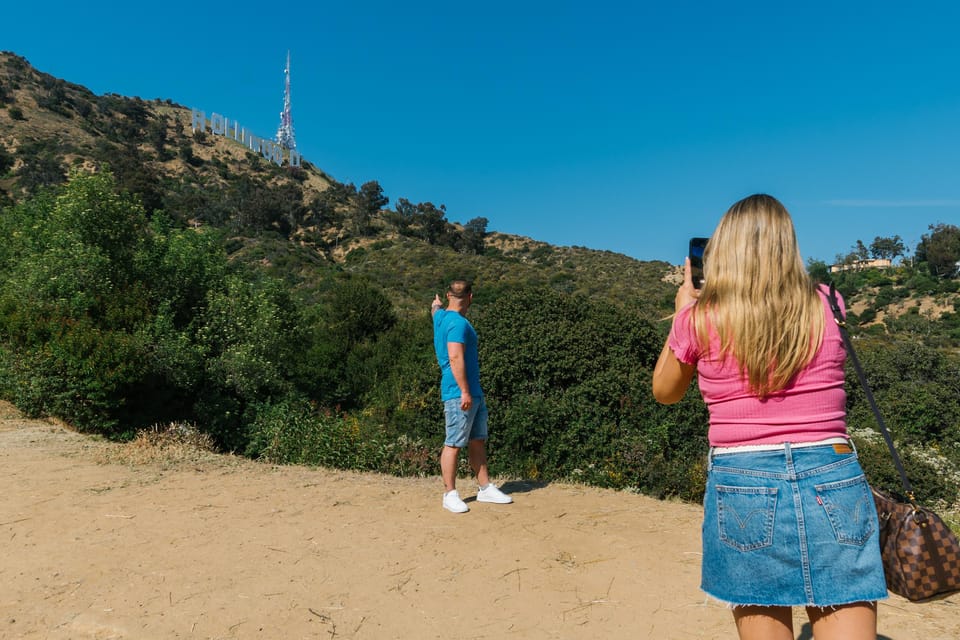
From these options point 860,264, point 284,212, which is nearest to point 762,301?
point 284,212

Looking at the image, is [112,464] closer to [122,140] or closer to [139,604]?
[139,604]

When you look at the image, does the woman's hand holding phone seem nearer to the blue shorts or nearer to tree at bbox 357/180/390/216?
the blue shorts

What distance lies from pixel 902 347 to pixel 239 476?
15247 mm

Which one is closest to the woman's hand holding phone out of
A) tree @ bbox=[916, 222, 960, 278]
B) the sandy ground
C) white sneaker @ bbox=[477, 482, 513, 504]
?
the sandy ground

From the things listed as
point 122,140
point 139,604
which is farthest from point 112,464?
point 122,140

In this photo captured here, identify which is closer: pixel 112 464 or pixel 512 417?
pixel 112 464

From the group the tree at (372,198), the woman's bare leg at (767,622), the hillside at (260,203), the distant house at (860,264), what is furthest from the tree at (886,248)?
the woman's bare leg at (767,622)

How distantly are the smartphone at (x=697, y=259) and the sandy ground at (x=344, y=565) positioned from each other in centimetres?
226

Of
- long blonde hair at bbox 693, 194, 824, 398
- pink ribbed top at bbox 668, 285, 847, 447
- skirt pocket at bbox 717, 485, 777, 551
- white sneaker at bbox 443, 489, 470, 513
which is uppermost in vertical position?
long blonde hair at bbox 693, 194, 824, 398

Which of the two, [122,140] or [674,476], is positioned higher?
[122,140]

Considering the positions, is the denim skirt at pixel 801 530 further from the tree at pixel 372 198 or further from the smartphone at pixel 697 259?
the tree at pixel 372 198

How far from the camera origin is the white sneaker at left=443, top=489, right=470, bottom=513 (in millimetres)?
4949

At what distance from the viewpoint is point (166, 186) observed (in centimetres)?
5028

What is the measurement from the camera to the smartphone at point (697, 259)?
2021 millimetres
